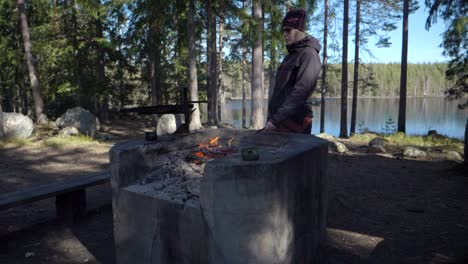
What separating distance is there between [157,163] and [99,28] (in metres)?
16.6

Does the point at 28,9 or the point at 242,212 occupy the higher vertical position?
the point at 28,9

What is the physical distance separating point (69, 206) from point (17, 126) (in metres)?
8.54

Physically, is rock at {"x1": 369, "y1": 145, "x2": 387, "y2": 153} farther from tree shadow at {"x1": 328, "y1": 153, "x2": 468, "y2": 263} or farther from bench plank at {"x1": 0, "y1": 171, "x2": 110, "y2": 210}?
bench plank at {"x1": 0, "y1": 171, "x2": 110, "y2": 210}

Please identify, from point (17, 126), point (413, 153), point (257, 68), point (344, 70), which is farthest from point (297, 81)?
point (344, 70)

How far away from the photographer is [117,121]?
2047 cm

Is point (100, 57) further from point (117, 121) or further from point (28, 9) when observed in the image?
point (28, 9)

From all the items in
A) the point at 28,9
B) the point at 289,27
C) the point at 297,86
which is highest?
the point at 28,9

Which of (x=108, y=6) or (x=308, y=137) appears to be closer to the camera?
(x=308, y=137)

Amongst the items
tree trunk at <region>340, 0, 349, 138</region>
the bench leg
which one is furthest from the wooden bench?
tree trunk at <region>340, 0, 349, 138</region>

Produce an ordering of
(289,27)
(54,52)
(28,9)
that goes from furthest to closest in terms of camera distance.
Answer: (28,9) → (54,52) → (289,27)

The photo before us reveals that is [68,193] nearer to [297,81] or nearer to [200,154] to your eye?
[200,154]

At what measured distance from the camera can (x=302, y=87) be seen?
3.10 meters

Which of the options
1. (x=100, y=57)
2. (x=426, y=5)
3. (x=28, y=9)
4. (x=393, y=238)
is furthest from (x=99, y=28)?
(x=393, y=238)

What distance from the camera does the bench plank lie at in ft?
11.8
